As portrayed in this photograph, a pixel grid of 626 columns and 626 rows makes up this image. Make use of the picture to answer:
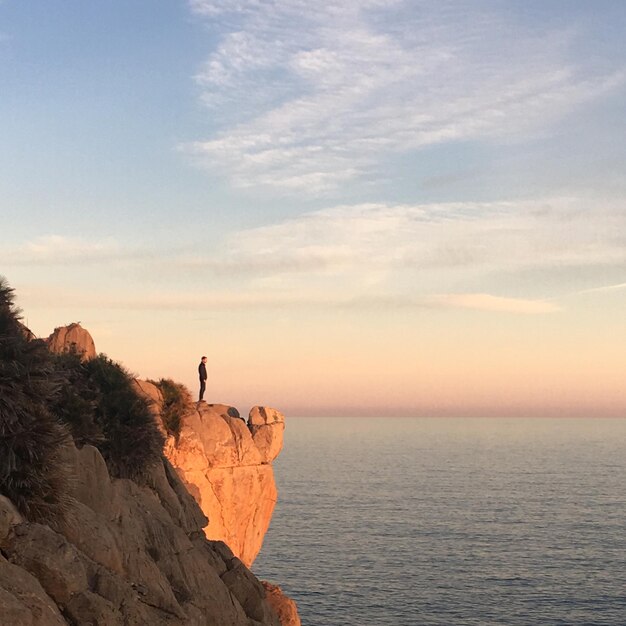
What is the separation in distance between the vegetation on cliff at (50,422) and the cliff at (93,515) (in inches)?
1.2

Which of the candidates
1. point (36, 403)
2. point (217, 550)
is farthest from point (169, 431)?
point (36, 403)

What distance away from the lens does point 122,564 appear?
1650 cm

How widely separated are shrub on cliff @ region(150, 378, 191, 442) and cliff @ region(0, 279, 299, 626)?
18943mm

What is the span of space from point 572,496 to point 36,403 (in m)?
140

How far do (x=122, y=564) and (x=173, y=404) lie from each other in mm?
28139

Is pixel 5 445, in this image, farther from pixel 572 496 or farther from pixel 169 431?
pixel 572 496

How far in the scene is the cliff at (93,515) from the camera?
43.8ft

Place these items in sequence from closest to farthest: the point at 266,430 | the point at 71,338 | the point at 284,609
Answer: the point at 71,338 → the point at 284,609 → the point at 266,430

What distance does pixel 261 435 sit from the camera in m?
52.3

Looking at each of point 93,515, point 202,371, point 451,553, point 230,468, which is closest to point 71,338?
point 202,371

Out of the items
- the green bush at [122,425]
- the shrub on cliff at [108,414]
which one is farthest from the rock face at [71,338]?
the green bush at [122,425]

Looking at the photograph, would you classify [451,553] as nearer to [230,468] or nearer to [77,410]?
[230,468]

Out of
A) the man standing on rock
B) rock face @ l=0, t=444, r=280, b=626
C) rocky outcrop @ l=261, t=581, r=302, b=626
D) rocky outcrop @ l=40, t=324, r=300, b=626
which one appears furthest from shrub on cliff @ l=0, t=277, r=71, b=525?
the man standing on rock

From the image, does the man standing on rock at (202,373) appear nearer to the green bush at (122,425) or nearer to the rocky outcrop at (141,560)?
the rocky outcrop at (141,560)
